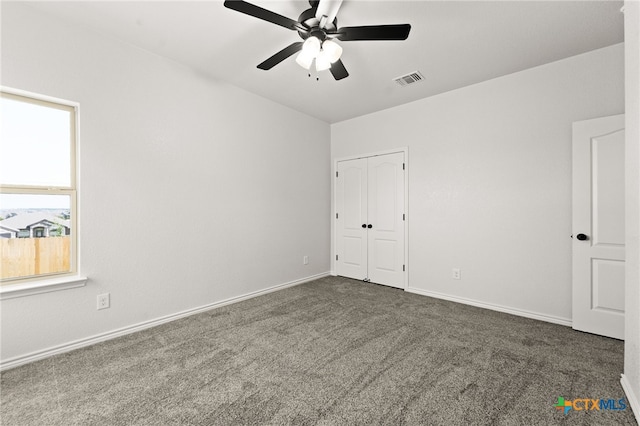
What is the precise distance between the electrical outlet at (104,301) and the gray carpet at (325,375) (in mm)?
325

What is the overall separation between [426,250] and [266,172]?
2.50m

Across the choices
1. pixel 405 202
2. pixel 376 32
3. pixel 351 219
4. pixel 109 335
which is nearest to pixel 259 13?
pixel 376 32

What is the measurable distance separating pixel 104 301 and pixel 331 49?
114 inches

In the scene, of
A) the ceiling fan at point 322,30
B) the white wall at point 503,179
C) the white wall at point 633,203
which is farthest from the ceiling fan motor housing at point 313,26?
the white wall at point 503,179

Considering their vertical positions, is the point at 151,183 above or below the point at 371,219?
above

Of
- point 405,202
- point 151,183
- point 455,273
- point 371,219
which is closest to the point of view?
point 151,183

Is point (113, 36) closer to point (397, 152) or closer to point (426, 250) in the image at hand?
point (397, 152)

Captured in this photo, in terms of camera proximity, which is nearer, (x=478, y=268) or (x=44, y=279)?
(x=44, y=279)

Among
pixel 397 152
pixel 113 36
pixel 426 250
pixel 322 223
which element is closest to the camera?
pixel 113 36

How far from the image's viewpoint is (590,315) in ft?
8.80

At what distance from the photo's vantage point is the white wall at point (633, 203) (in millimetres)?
1626

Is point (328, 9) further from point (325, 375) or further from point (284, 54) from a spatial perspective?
point (325, 375)

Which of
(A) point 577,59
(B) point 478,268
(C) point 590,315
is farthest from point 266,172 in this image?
(C) point 590,315

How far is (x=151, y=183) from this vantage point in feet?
9.29
